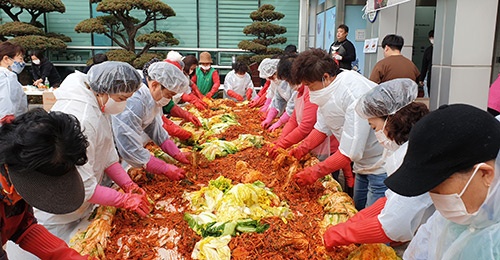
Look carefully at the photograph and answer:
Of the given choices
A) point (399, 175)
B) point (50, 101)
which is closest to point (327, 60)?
point (399, 175)

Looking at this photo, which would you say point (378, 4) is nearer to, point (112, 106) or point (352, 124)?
point (352, 124)

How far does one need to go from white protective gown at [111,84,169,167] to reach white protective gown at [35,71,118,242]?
0.34m

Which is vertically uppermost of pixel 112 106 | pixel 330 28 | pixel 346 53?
pixel 330 28

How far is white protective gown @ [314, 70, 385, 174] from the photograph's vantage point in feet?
8.70

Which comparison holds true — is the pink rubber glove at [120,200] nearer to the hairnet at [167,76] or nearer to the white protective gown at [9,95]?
the hairnet at [167,76]

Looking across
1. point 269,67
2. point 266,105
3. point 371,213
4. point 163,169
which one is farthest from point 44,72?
point 371,213

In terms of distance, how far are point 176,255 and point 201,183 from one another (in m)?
1.02

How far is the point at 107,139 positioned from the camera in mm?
2568

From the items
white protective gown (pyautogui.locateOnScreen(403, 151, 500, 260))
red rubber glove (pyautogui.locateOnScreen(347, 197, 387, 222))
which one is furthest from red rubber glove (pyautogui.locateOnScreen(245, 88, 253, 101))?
white protective gown (pyautogui.locateOnScreen(403, 151, 500, 260))

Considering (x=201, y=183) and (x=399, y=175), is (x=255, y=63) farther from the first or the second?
(x=399, y=175)

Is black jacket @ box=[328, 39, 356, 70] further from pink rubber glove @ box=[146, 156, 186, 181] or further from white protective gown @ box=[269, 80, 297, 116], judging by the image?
pink rubber glove @ box=[146, 156, 186, 181]

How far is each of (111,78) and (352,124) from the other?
1588 mm

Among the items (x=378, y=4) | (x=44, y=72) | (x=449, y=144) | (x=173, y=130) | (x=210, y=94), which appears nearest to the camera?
(x=449, y=144)

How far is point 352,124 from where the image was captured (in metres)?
2.69
